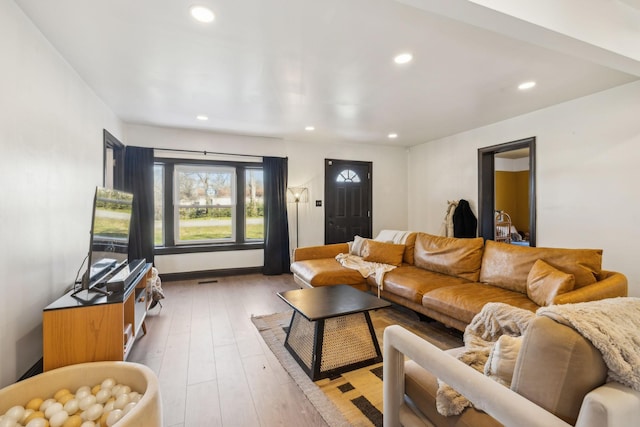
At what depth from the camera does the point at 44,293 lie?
2.15 m

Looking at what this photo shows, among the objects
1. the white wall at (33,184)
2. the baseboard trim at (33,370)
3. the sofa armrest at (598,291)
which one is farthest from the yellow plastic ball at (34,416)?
the sofa armrest at (598,291)

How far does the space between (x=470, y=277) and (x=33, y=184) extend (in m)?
3.81

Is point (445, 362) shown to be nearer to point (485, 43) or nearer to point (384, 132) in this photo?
point (485, 43)

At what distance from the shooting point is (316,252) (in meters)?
4.32

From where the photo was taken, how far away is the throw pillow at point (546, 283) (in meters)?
2.15

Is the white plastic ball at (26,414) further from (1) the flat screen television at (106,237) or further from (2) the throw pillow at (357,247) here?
(2) the throw pillow at (357,247)

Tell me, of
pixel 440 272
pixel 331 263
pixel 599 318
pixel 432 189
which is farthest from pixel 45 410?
pixel 432 189

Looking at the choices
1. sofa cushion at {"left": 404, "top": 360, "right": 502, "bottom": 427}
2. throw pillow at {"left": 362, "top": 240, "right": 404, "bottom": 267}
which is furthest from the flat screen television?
throw pillow at {"left": 362, "top": 240, "right": 404, "bottom": 267}

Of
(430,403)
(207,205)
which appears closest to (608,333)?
(430,403)

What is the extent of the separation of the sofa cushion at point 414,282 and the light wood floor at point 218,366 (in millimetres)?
1309

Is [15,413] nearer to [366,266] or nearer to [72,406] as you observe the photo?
[72,406]

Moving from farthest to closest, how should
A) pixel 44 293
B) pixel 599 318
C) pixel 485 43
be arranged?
pixel 485 43
pixel 44 293
pixel 599 318

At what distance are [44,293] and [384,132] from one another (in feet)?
15.7

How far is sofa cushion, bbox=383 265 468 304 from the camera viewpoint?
2.95 m
